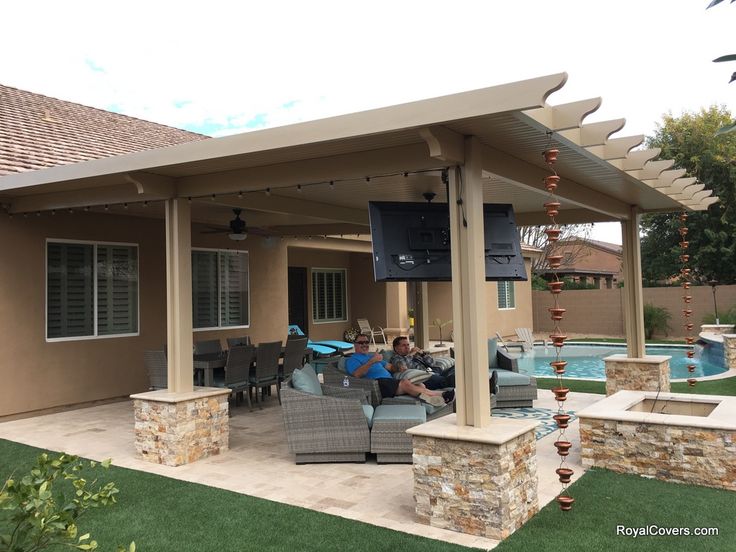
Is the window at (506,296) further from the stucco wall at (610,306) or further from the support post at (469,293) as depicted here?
the support post at (469,293)

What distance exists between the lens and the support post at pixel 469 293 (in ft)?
14.4

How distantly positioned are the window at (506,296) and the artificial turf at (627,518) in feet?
51.3

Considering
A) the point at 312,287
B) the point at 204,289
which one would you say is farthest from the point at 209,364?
the point at 312,287

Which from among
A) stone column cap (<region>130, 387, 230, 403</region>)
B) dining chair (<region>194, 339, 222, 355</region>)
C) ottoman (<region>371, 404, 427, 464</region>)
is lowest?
ottoman (<region>371, 404, 427, 464</region>)

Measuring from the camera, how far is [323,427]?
5.71m

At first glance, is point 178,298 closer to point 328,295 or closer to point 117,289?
point 117,289

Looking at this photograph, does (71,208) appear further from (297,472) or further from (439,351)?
(439,351)

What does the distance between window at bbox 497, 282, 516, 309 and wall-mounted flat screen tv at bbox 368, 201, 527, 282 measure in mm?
15093

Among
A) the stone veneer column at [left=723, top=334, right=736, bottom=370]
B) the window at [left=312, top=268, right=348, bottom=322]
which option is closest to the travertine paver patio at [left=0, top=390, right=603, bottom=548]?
the stone veneer column at [left=723, top=334, right=736, bottom=370]

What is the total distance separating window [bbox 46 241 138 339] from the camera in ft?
27.5

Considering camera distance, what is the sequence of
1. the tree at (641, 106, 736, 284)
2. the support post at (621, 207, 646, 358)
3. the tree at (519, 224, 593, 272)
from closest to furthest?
the support post at (621, 207, 646, 358)
the tree at (641, 106, 736, 284)
the tree at (519, 224, 593, 272)

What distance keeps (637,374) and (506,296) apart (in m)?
12.7

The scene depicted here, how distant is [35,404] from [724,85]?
8650 millimetres

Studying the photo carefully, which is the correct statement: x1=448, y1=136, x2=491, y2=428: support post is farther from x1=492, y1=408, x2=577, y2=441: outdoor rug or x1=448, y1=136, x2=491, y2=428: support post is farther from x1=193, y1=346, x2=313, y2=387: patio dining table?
x1=193, y1=346, x2=313, y2=387: patio dining table
